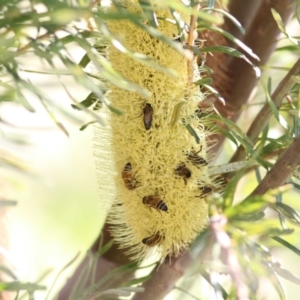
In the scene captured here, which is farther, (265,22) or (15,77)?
(265,22)

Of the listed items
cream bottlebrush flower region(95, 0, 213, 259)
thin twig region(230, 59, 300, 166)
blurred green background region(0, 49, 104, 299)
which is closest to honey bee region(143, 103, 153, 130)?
cream bottlebrush flower region(95, 0, 213, 259)

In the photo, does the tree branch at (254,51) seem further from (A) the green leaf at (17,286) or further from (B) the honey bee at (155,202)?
(A) the green leaf at (17,286)

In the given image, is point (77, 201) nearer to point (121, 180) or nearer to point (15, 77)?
point (121, 180)

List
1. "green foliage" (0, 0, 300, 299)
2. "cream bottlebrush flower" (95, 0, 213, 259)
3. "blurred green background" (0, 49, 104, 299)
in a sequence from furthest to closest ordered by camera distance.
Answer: "blurred green background" (0, 49, 104, 299)
"cream bottlebrush flower" (95, 0, 213, 259)
"green foliage" (0, 0, 300, 299)

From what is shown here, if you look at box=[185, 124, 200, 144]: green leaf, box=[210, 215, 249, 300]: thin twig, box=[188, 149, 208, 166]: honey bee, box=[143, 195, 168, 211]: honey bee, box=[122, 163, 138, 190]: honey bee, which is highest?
box=[185, 124, 200, 144]: green leaf

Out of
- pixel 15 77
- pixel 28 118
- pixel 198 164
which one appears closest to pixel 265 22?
pixel 198 164

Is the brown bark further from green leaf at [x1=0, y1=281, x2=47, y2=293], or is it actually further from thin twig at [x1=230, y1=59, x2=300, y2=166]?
green leaf at [x1=0, y1=281, x2=47, y2=293]

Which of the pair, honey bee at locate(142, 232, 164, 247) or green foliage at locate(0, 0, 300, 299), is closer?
green foliage at locate(0, 0, 300, 299)
